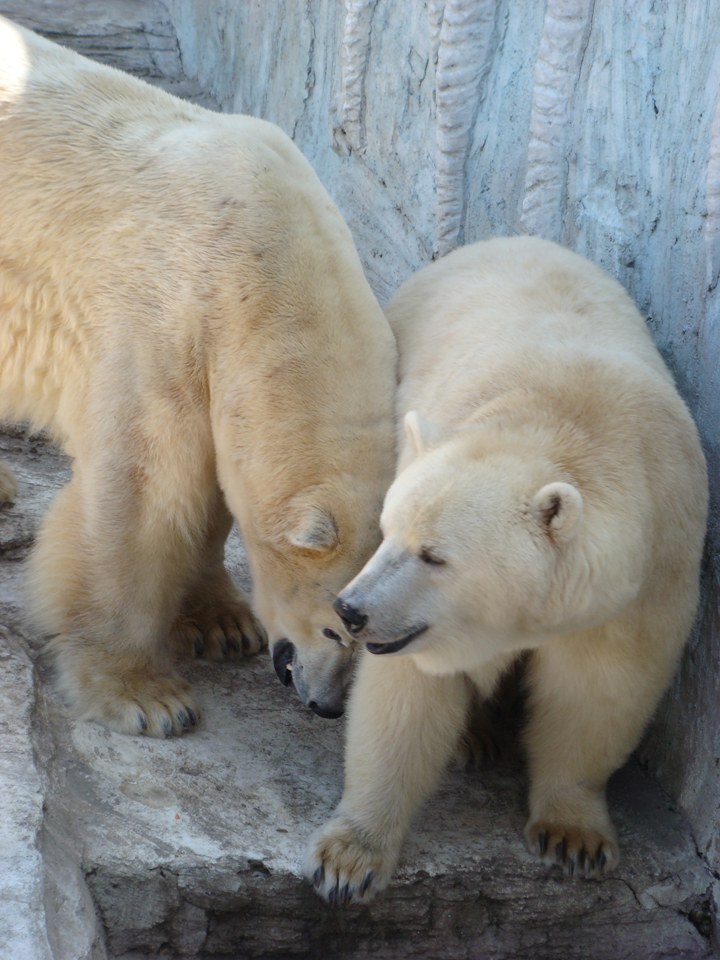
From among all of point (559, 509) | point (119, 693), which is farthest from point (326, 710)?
point (559, 509)

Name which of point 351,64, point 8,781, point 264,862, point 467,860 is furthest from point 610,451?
point 351,64

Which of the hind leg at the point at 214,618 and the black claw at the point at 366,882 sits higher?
the black claw at the point at 366,882

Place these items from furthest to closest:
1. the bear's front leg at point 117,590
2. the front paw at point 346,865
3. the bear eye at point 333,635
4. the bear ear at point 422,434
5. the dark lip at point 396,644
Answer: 1. the bear's front leg at point 117,590
2. the bear eye at point 333,635
3. the front paw at point 346,865
4. the bear ear at point 422,434
5. the dark lip at point 396,644

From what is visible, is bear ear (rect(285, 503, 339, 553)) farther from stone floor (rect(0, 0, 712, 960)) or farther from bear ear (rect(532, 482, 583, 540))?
bear ear (rect(532, 482, 583, 540))

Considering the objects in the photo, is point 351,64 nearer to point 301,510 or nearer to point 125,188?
point 125,188

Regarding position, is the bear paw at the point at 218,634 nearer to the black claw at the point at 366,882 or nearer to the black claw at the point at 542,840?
the black claw at the point at 366,882

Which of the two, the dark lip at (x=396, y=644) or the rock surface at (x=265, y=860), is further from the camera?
the rock surface at (x=265, y=860)

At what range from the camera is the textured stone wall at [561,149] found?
2.99 metres

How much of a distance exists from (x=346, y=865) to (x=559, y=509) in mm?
1216

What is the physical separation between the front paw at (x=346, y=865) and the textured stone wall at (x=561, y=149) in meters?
0.98

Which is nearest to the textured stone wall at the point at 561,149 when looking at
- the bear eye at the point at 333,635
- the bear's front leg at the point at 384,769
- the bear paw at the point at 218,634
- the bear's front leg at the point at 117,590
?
the bear's front leg at the point at 384,769

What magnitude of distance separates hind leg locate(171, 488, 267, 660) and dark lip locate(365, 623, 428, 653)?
1.58m

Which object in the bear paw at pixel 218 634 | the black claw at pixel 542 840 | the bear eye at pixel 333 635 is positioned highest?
the bear eye at pixel 333 635

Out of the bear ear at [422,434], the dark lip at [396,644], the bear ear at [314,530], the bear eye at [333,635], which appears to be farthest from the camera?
the bear eye at [333,635]
